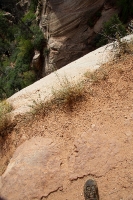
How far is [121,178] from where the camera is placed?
296cm

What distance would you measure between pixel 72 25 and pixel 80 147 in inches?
564

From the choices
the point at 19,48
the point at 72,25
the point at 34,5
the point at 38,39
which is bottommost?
the point at 19,48

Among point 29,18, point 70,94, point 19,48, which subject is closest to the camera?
point 70,94

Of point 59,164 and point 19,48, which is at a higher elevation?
point 59,164

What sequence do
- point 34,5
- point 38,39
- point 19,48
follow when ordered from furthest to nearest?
point 19,48 → point 34,5 → point 38,39

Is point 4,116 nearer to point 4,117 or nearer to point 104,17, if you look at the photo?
point 4,117

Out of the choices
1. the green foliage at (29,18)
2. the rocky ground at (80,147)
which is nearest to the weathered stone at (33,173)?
the rocky ground at (80,147)

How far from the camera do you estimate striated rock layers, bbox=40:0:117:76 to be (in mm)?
16422

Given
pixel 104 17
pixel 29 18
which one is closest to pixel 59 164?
pixel 104 17

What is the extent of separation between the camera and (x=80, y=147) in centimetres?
349

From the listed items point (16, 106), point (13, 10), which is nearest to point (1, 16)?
point (13, 10)

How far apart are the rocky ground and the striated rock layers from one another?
Answer: 12293 millimetres

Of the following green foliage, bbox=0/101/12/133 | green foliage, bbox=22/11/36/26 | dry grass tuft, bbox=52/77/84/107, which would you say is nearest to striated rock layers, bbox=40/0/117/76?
green foliage, bbox=22/11/36/26

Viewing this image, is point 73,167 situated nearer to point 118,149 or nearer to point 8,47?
point 118,149
